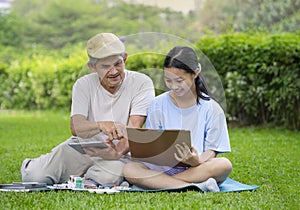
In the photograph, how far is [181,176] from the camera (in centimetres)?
410

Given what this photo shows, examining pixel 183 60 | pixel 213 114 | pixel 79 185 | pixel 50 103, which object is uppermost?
pixel 183 60

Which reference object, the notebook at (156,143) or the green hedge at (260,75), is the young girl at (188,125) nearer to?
the notebook at (156,143)

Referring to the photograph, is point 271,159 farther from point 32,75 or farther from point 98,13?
point 98,13

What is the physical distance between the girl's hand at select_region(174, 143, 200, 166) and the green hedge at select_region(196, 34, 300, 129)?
13.9ft

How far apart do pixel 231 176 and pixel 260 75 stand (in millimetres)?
3684

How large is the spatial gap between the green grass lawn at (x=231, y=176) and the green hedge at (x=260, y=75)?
25 centimetres

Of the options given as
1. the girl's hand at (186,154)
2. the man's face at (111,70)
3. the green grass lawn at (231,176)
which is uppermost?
the man's face at (111,70)

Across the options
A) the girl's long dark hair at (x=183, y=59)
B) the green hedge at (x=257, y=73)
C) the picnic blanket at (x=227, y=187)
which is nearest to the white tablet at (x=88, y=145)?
the picnic blanket at (x=227, y=187)

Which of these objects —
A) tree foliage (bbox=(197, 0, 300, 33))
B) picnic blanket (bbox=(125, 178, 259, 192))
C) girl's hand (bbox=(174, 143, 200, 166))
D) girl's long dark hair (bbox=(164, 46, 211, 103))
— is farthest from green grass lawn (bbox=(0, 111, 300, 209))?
tree foliage (bbox=(197, 0, 300, 33))

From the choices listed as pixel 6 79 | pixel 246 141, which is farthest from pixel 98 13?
pixel 246 141

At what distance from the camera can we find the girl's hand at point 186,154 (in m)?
3.84

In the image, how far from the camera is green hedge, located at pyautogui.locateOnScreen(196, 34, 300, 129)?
316 inches

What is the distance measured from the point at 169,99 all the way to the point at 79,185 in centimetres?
78

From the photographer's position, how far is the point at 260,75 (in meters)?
8.37
